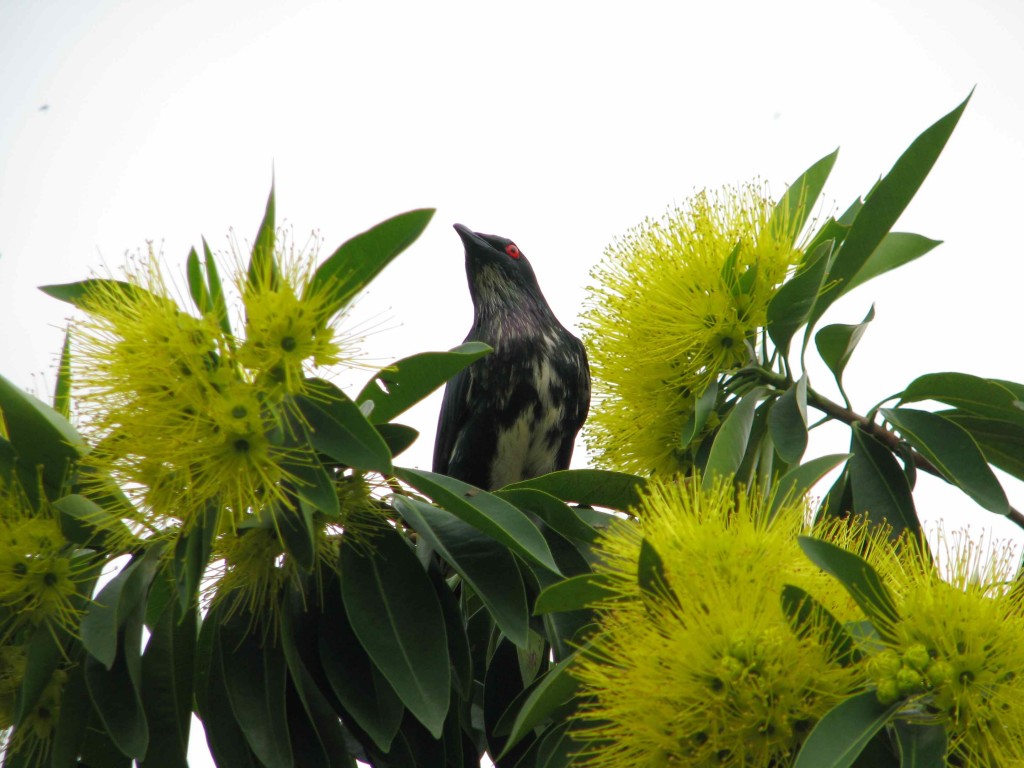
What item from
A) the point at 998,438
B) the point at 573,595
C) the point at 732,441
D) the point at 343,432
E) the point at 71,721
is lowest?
the point at 71,721

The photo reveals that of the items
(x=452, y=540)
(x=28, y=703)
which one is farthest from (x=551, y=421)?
(x=28, y=703)

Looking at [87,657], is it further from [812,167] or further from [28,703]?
[812,167]

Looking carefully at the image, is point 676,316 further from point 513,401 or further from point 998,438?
point 513,401

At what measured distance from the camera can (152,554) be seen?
2568 mm

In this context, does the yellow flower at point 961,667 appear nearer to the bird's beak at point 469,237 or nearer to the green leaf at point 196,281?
the green leaf at point 196,281

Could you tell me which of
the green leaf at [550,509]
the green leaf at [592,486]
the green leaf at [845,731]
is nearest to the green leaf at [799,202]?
the green leaf at [592,486]

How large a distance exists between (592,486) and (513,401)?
173cm

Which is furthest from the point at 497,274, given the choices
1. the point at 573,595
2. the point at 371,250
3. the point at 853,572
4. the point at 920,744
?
the point at 920,744

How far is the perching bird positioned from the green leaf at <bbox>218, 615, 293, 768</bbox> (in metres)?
2.02

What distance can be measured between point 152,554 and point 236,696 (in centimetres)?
41

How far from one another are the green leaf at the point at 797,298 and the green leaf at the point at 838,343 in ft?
0.32

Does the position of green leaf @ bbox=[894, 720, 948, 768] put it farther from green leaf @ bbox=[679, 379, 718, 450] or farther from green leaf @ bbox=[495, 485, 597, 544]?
green leaf @ bbox=[679, 379, 718, 450]

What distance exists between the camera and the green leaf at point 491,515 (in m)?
2.43

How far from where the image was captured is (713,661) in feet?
6.22
